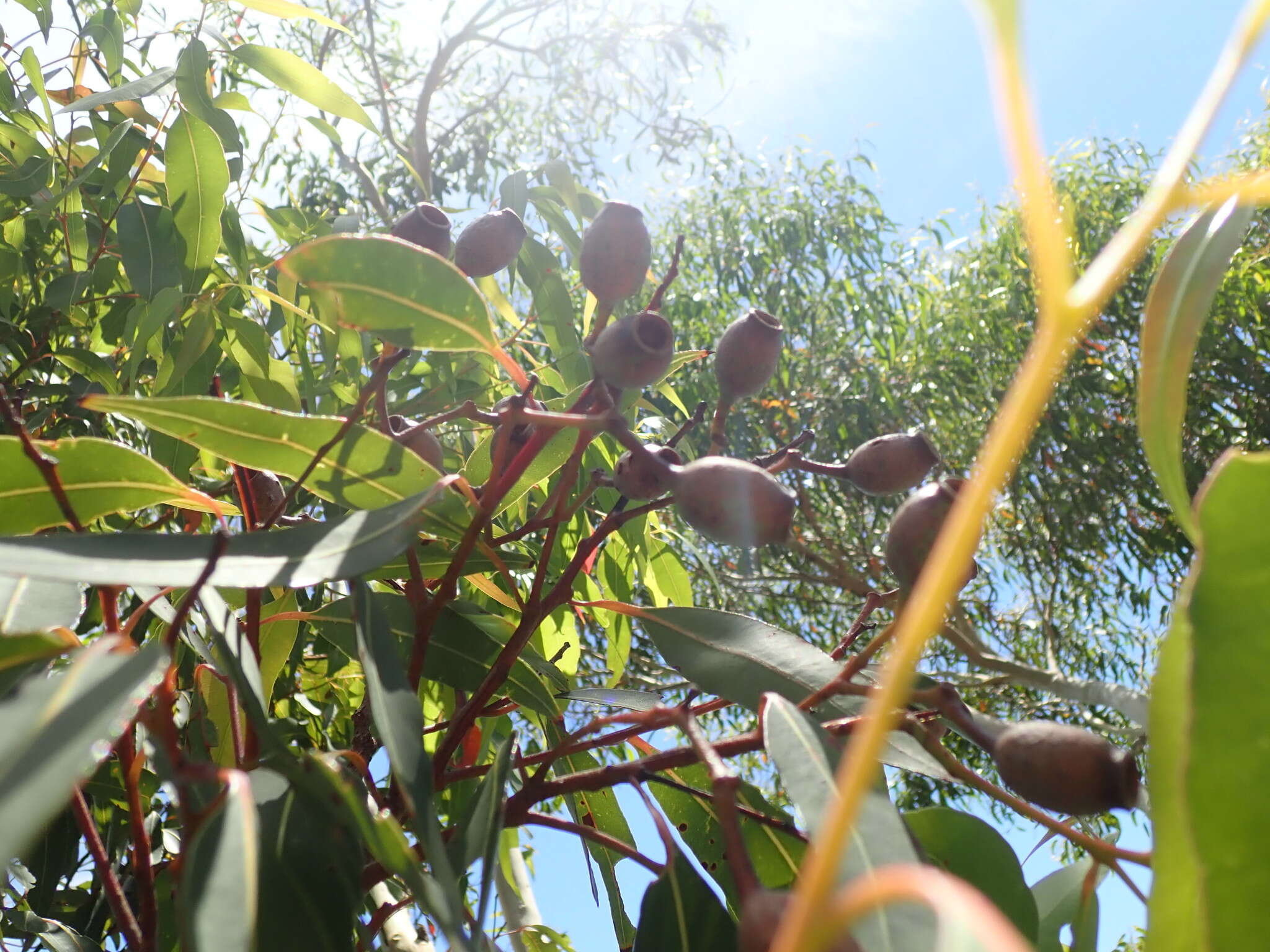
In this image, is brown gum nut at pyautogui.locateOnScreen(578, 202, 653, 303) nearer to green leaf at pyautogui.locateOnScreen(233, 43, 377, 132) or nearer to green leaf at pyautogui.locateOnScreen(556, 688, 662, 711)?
green leaf at pyautogui.locateOnScreen(556, 688, 662, 711)

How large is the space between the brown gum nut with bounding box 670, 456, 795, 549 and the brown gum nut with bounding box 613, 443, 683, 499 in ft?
0.23

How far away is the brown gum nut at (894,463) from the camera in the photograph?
1.68ft

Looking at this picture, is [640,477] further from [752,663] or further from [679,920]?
[679,920]

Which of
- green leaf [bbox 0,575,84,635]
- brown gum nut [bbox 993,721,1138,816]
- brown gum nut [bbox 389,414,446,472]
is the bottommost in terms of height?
green leaf [bbox 0,575,84,635]

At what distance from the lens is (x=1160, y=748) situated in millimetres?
249

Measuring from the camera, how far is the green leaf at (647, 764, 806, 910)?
1.64 feet

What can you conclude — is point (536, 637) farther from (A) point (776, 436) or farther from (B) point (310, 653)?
(A) point (776, 436)

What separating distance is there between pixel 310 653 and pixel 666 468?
1461 mm

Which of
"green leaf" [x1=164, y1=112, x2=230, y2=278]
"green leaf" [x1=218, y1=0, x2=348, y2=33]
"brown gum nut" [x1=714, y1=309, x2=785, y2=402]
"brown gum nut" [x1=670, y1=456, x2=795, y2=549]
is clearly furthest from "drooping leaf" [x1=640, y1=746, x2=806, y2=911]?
"green leaf" [x1=218, y1=0, x2=348, y2=33]

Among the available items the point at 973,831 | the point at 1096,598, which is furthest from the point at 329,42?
the point at 1096,598

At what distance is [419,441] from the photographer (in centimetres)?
58

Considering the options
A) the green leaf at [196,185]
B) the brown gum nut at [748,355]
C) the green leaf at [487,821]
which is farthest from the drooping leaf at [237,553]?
the green leaf at [196,185]

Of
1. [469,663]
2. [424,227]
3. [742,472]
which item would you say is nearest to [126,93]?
[424,227]

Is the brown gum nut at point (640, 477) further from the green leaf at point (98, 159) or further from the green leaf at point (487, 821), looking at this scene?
the green leaf at point (98, 159)
